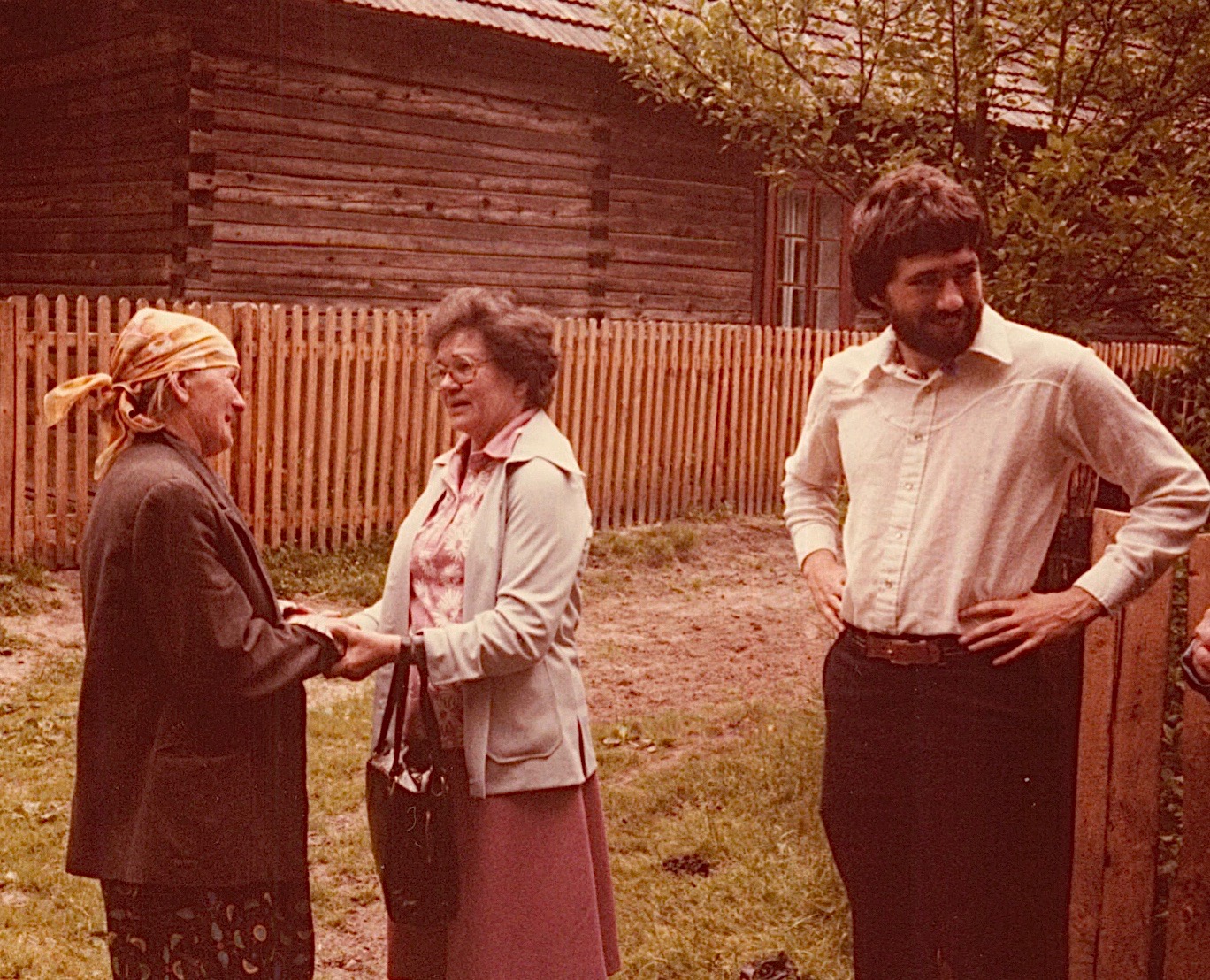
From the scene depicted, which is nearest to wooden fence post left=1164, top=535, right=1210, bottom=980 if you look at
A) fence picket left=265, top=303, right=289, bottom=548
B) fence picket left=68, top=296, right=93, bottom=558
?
fence picket left=68, top=296, right=93, bottom=558

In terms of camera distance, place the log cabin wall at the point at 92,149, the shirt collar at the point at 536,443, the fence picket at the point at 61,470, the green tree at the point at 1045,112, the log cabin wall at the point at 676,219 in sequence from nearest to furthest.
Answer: the shirt collar at the point at 536,443 < the green tree at the point at 1045,112 < the fence picket at the point at 61,470 < the log cabin wall at the point at 92,149 < the log cabin wall at the point at 676,219

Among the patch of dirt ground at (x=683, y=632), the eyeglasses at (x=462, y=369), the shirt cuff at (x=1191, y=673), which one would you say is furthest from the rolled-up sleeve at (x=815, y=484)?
the patch of dirt ground at (x=683, y=632)

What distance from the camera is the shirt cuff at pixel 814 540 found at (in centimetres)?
333

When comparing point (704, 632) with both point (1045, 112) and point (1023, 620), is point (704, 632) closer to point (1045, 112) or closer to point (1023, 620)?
point (1045, 112)

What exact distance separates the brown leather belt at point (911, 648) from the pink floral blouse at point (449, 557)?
2.76 ft

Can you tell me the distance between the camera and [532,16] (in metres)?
13.1

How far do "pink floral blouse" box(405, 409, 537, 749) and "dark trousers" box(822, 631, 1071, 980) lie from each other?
79cm

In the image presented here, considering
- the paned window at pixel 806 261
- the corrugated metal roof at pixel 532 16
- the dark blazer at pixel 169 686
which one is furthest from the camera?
the paned window at pixel 806 261

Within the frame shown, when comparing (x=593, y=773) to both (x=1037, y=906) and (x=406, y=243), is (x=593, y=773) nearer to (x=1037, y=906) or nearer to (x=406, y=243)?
(x=1037, y=906)

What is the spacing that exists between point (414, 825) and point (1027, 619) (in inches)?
49.2

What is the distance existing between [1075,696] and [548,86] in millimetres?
11262

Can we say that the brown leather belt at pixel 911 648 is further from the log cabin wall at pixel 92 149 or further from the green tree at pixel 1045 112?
the log cabin wall at pixel 92 149

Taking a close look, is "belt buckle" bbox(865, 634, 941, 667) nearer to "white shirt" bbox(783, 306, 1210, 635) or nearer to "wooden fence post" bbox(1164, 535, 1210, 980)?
"white shirt" bbox(783, 306, 1210, 635)

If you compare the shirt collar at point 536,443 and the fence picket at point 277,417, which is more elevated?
the shirt collar at point 536,443
